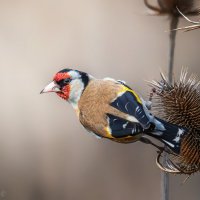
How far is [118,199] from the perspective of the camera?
80.1 inches

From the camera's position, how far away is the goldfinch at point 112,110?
116 cm

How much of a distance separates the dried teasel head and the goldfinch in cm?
22

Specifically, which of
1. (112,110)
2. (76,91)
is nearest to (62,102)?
(76,91)

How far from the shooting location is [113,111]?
4.02 feet

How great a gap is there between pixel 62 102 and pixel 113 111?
0.81 meters

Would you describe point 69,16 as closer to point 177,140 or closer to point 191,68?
point 191,68

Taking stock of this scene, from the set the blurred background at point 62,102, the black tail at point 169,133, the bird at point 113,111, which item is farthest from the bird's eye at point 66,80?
the blurred background at point 62,102

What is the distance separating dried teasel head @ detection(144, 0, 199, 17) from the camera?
1349 mm

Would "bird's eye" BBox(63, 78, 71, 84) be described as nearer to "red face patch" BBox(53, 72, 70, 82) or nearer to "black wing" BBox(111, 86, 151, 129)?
"red face patch" BBox(53, 72, 70, 82)

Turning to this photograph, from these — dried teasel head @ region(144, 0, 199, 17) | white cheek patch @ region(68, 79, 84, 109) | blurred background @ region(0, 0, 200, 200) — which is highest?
dried teasel head @ region(144, 0, 199, 17)

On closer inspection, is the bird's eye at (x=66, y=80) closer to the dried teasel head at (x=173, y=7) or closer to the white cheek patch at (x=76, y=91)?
the white cheek patch at (x=76, y=91)

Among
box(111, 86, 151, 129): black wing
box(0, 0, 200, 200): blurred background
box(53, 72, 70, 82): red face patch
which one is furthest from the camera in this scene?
box(0, 0, 200, 200): blurred background

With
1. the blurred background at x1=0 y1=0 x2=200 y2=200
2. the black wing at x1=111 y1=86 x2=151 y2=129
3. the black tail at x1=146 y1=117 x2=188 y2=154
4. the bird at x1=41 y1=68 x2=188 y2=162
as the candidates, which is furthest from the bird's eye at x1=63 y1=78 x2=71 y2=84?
the blurred background at x1=0 y1=0 x2=200 y2=200

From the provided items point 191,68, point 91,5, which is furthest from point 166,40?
point 91,5
